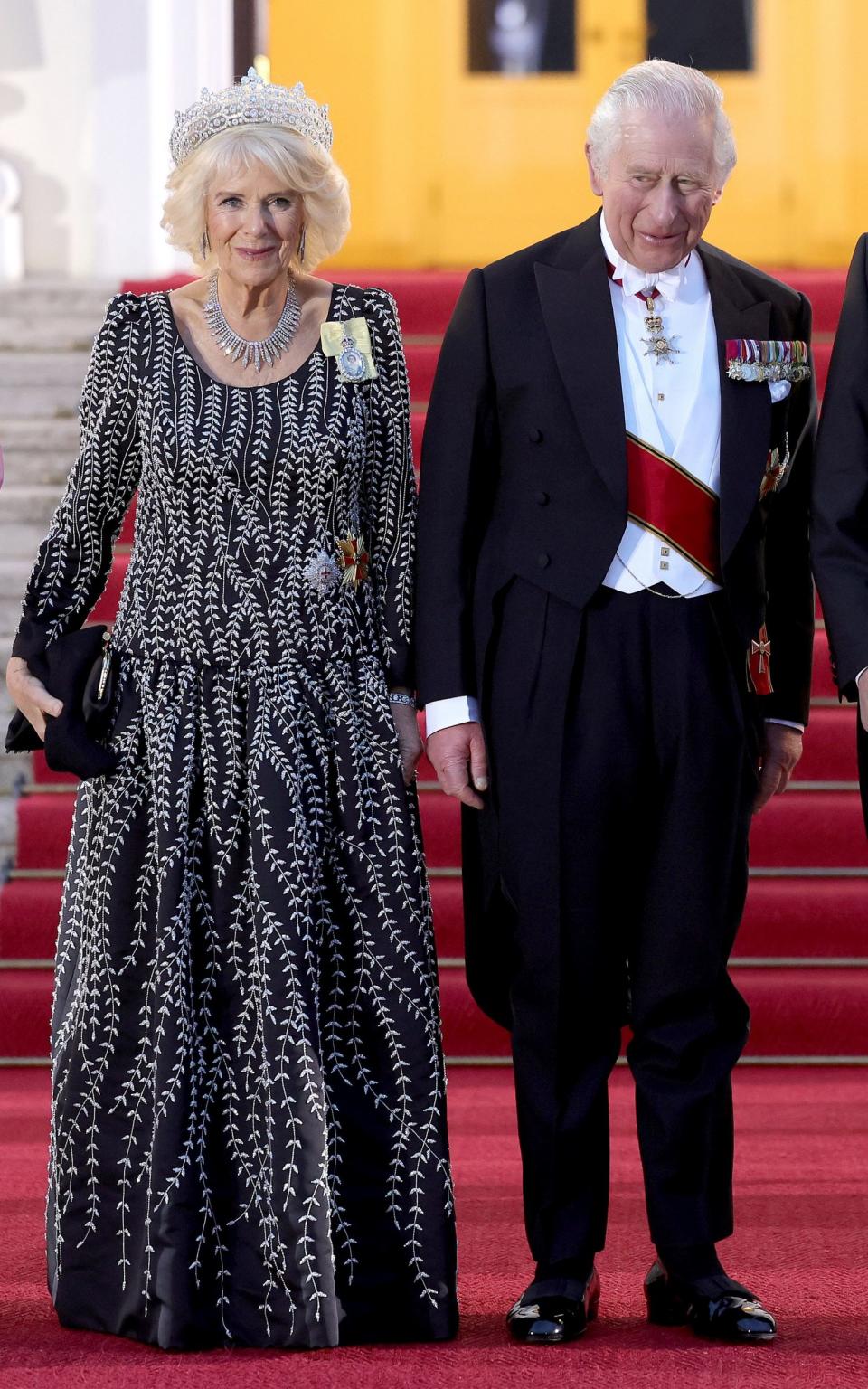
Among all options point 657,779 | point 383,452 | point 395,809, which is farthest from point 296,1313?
point 383,452

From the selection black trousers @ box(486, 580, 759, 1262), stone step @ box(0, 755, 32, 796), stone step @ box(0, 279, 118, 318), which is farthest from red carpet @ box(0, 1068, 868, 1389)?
stone step @ box(0, 279, 118, 318)

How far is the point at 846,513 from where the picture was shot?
2.32m

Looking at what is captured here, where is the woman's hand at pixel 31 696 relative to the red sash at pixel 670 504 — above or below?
below

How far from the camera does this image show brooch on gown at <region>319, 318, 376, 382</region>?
2.49 meters

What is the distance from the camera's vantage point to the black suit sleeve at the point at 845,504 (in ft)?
7.58

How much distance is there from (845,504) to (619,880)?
0.53 metres

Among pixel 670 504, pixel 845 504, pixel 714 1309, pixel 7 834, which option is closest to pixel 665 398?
pixel 670 504

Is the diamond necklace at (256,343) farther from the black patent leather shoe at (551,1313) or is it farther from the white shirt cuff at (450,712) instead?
the black patent leather shoe at (551,1313)

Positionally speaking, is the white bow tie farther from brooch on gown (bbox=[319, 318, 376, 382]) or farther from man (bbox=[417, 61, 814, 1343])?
brooch on gown (bbox=[319, 318, 376, 382])

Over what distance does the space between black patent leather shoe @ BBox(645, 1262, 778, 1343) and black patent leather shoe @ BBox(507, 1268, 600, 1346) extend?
102 millimetres

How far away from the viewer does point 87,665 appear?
2506 millimetres

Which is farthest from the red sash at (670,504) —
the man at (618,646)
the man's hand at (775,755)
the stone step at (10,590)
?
the stone step at (10,590)

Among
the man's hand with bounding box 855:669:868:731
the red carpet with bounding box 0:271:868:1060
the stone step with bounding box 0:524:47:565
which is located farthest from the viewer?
the stone step with bounding box 0:524:47:565

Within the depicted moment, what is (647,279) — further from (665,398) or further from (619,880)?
(619,880)
